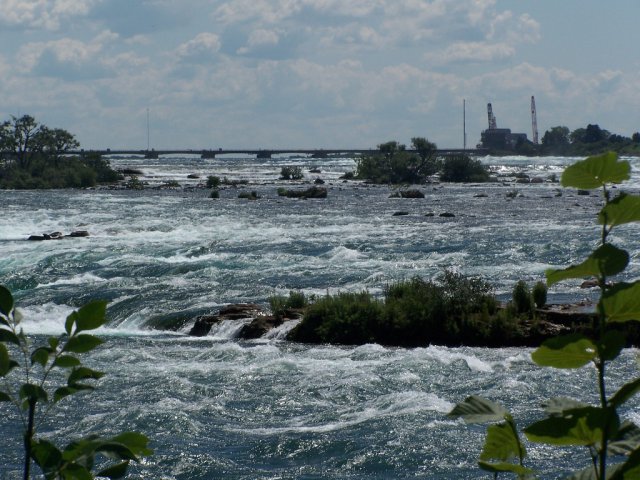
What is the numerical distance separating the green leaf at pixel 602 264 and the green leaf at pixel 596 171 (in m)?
0.15

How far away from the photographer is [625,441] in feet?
6.89

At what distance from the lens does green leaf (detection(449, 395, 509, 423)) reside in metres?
2.13

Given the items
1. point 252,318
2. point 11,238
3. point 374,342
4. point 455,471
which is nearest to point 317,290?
point 252,318

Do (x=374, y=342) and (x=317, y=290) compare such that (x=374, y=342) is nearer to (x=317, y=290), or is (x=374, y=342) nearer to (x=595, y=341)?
(x=317, y=290)

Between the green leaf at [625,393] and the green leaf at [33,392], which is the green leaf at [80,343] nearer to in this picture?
the green leaf at [33,392]

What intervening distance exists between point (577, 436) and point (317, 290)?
21.4 metres

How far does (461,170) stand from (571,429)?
87934 mm

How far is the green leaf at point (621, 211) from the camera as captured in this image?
2.04 metres

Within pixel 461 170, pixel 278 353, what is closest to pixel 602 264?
pixel 278 353

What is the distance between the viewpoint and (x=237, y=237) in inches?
1421

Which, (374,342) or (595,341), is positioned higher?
(595,341)

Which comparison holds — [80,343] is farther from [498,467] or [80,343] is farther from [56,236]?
[56,236]

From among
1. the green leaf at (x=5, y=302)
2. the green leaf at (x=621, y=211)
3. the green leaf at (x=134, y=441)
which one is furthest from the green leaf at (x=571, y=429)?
the green leaf at (x=5, y=302)

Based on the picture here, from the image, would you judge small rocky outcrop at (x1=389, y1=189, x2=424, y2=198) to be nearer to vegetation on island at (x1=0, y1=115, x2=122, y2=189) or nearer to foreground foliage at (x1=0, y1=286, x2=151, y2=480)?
vegetation on island at (x1=0, y1=115, x2=122, y2=189)
